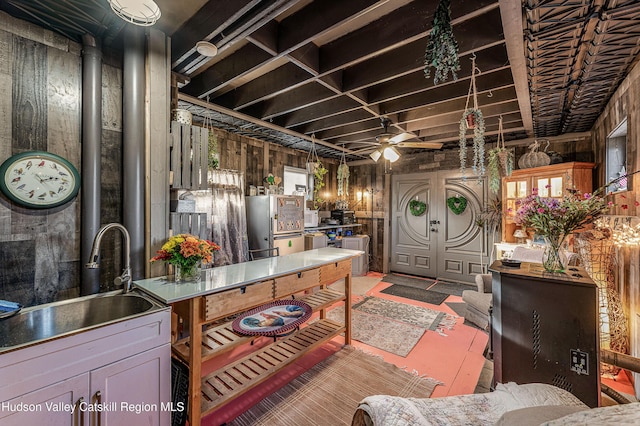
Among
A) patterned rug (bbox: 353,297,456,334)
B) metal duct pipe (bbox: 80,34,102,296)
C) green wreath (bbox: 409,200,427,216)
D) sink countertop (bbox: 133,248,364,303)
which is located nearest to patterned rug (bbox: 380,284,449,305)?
patterned rug (bbox: 353,297,456,334)

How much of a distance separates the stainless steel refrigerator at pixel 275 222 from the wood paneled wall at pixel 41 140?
7.84 ft

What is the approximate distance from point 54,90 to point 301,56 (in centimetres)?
183

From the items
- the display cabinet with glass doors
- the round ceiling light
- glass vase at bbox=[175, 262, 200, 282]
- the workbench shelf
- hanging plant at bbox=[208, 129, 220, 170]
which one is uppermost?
the round ceiling light

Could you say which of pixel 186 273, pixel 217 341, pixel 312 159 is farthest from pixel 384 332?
pixel 312 159

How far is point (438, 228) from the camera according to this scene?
5.83 metres

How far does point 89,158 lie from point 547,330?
3310 mm

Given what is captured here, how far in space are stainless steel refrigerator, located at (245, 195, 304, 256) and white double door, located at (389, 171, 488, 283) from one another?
280 cm

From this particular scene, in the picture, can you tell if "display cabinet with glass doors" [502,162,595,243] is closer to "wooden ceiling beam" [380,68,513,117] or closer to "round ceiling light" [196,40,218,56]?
"wooden ceiling beam" [380,68,513,117]

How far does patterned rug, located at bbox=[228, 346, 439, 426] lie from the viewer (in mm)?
1966

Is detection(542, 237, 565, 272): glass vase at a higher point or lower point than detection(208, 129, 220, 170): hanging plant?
lower

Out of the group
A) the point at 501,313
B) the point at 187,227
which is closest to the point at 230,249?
the point at 187,227

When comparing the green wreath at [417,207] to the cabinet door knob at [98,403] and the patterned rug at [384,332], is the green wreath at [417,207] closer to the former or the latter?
the patterned rug at [384,332]

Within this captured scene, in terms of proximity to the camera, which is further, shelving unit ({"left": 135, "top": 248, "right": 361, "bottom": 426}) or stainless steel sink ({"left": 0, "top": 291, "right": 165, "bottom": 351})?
shelving unit ({"left": 135, "top": 248, "right": 361, "bottom": 426})

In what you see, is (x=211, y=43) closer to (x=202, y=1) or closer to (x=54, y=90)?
(x=202, y=1)
